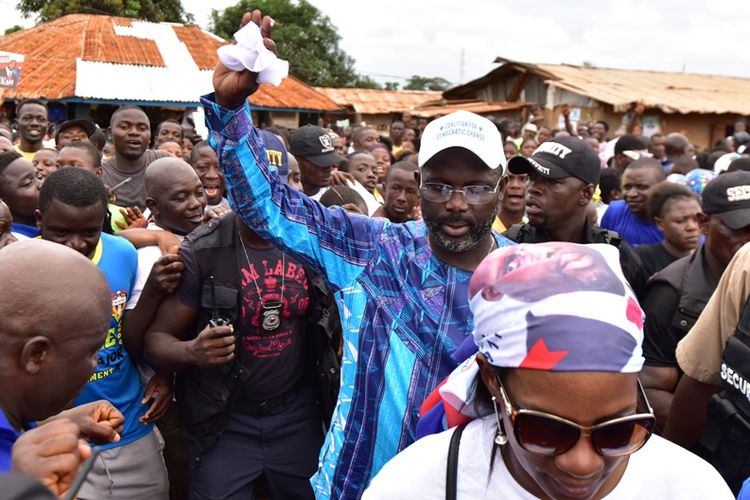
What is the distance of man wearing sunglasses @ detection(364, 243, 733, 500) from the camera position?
4.06 feet

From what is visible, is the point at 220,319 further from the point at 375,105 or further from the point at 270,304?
the point at 375,105

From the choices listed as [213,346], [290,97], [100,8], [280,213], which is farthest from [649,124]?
[100,8]

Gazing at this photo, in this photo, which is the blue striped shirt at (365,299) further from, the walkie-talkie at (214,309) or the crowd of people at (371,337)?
the walkie-talkie at (214,309)

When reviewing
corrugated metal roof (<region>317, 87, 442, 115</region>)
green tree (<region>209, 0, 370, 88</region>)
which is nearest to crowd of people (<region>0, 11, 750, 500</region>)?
corrugated metal roof (<region>317, 87, 442, 115</region>)

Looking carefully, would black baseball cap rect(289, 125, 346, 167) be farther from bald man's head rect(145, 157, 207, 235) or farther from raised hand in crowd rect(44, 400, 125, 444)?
raised hand in crowd rect(44, 400, 125, 444)

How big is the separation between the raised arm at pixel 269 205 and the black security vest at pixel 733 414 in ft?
3.99

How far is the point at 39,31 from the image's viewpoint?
22.6 meters

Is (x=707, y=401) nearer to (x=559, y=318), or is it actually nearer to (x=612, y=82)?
(x=559, y=318)

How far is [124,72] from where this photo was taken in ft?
65.9

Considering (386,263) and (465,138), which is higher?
(465,138)

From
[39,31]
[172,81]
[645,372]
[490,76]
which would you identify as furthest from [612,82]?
[645,372]

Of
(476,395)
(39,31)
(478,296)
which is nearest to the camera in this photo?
(478,296)

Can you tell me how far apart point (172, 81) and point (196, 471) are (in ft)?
62.9

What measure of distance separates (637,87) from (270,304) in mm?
22067
